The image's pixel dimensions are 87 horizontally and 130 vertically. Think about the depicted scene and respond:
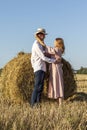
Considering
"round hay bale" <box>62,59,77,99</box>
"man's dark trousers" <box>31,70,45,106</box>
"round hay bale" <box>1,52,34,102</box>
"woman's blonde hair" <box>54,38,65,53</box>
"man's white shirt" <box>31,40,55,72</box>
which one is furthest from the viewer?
"round hay bale" <box>62,59,77,99</box>

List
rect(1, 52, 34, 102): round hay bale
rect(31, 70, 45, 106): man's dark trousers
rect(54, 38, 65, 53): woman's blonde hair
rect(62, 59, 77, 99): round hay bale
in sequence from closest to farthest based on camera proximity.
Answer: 1. rect(31, 70, 45, 106): man's dark trousers
2. rect(54, 38, 65, 53): woman's blonde hair
3. rect(1, 52, 34, 102): round hay bale
4. rect(62, 59, 77, 99): round hay bale

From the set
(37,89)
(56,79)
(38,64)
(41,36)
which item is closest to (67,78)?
(56,79)

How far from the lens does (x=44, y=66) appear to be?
30.1 feet

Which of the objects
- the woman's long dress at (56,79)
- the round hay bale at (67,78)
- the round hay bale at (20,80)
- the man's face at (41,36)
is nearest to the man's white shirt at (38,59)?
the man's face at (41,36)

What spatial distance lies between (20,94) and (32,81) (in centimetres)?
38

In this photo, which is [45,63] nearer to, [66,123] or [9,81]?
[9,81]

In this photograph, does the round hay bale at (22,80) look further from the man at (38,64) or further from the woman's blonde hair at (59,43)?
the woman's blonde hair at (59,43)

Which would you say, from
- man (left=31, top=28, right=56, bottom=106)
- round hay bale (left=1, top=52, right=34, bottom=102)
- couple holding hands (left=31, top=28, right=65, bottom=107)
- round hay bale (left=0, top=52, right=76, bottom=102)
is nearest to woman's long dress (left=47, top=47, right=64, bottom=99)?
couple holding hands (left=31, top=28, right=65, bottom=107)

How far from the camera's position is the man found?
9.03 metres

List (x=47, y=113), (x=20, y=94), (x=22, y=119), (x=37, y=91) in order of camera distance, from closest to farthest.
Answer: (x=22, y=119) < (x=47, y=113) < (x=37, y=91) < (x=20, y=94)

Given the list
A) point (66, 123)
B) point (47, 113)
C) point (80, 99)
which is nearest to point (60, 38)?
point (80, 99)

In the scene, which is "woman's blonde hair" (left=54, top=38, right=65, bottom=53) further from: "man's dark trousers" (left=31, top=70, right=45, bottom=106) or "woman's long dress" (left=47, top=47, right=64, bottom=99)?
"man's dark trousers" (left=31, top=70, right=45, bottom=106)

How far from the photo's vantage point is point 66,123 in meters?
6.11

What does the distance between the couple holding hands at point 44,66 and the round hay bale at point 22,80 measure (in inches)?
18.3
